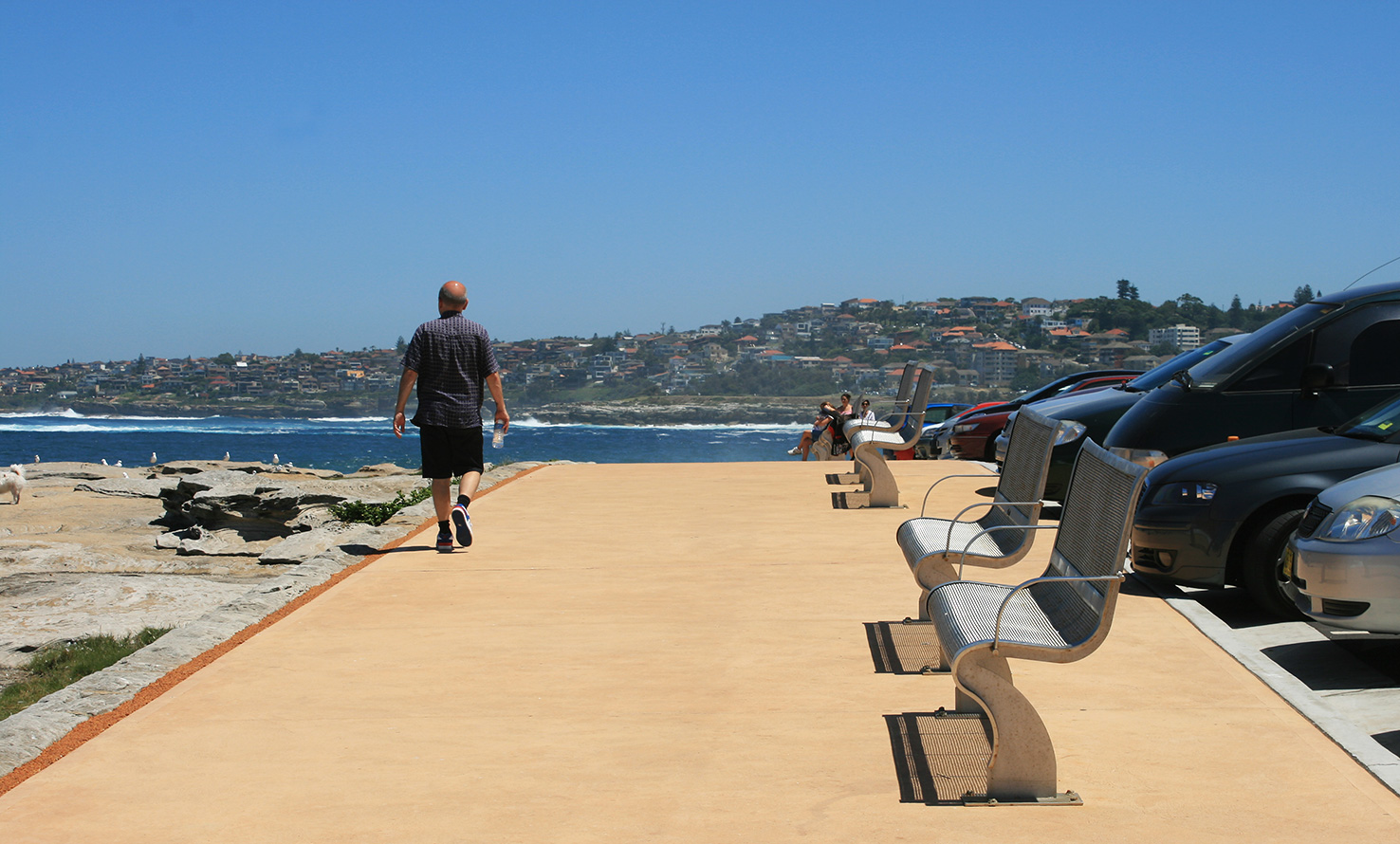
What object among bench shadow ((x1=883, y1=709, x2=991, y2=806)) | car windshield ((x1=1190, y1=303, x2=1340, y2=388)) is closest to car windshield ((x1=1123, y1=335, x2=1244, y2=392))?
car windshield ((x1=1190, y1=303, x2=1340, y2=388))

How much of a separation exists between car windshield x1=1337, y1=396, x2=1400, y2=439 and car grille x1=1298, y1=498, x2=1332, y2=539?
1.33 m

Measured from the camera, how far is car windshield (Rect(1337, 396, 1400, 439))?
674 centimetres

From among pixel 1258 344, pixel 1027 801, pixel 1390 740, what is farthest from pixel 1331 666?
pixel 1258 344

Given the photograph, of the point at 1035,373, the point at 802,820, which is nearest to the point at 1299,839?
the point at 802,820

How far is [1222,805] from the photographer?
382 centimetres

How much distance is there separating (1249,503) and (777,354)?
153 meters

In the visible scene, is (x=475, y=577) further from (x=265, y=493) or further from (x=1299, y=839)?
(x=265, y=493)

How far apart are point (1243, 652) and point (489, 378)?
5290mm

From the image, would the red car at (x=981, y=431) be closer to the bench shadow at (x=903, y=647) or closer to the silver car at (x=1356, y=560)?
the bench shadow at (x=903, y=647)

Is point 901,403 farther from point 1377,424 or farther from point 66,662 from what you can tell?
point 66,662

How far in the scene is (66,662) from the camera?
7.71 meters

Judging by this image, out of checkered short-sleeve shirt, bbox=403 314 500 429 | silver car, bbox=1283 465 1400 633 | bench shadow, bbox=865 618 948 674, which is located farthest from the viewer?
checkered short-sleeve shirt, bbox=403 314 500 429

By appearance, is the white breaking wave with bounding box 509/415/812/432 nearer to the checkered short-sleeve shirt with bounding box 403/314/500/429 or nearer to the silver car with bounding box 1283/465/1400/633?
the checkered short-sleeve shirt with bounding box 403/314/500/429

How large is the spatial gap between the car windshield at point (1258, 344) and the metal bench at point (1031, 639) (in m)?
5.08
